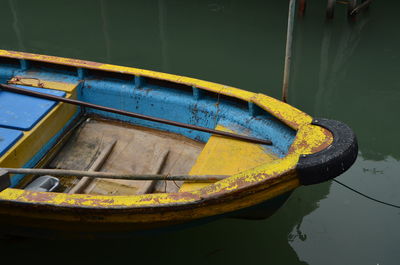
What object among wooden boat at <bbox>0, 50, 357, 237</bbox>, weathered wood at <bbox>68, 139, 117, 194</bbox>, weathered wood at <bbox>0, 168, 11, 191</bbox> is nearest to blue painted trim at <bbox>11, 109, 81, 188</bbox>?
wooden boat at <bbox>0, 50, 357, 237</bbox>

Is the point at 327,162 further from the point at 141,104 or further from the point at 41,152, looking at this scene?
the point at 41,152

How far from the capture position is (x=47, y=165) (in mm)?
5035

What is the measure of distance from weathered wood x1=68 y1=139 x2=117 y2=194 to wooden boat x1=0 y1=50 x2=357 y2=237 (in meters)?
0.01

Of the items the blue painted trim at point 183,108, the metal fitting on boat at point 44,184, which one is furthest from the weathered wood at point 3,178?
the blue painted trim at point 183,108

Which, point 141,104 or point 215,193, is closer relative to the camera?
point 215,193

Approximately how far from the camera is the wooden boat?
A: 3.75 metres

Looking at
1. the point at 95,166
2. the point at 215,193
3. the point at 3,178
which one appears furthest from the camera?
the point at 95,166

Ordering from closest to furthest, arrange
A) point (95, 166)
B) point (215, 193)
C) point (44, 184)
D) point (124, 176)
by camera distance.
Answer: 1. point (215, 193)
2. point (124, 176)
3. point (44, 184)
4. point (95, 166)

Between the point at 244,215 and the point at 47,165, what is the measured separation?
2255 millimetres

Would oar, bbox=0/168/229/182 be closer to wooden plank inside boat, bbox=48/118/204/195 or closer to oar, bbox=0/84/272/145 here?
wooden plank inside boat, bbox=48/118/204/195

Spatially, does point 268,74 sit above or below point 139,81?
below

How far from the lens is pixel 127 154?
522 centimetres

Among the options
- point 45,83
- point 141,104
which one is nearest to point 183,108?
point 141,104

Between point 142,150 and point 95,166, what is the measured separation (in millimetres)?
579
